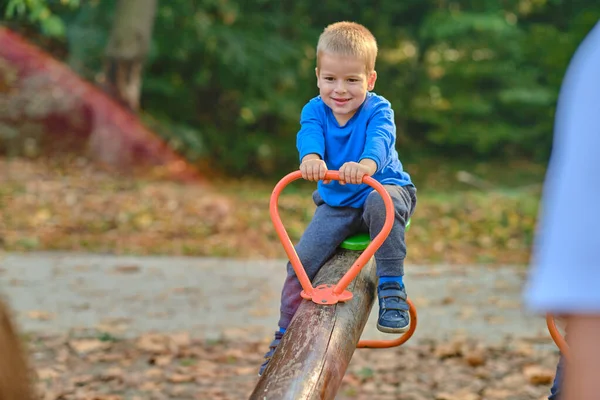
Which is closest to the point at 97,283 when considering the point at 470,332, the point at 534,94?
the point at 470,332

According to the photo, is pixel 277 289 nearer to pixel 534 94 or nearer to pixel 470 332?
pixel 470 332

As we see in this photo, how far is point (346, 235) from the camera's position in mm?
3387

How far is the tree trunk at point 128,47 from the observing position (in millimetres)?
14016

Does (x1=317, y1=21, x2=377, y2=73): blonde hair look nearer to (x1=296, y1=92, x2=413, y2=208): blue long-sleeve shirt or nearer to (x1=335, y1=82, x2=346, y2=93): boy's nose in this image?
(x1=335, y1=82, x2=346, y2=93): boy's nose

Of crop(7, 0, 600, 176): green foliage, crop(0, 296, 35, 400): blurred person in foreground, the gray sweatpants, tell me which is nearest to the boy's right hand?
the gray sweatpants

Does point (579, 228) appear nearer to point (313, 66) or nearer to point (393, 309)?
point (393, 309)

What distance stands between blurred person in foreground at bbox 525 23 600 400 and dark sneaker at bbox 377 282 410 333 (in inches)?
79.7

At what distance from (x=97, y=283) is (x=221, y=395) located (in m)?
2.77

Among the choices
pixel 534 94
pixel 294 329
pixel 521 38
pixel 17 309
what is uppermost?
pixel 521 38

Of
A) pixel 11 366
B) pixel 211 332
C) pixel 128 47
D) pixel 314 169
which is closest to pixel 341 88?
pixel 314 169

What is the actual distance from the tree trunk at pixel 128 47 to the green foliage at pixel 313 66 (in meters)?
0.59

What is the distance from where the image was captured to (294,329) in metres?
2.79

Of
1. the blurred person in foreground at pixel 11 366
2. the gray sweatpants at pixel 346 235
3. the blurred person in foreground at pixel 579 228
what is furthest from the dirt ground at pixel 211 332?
the blurred person in foreground at pixel 579 228

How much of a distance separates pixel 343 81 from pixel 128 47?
1162 centimetres
